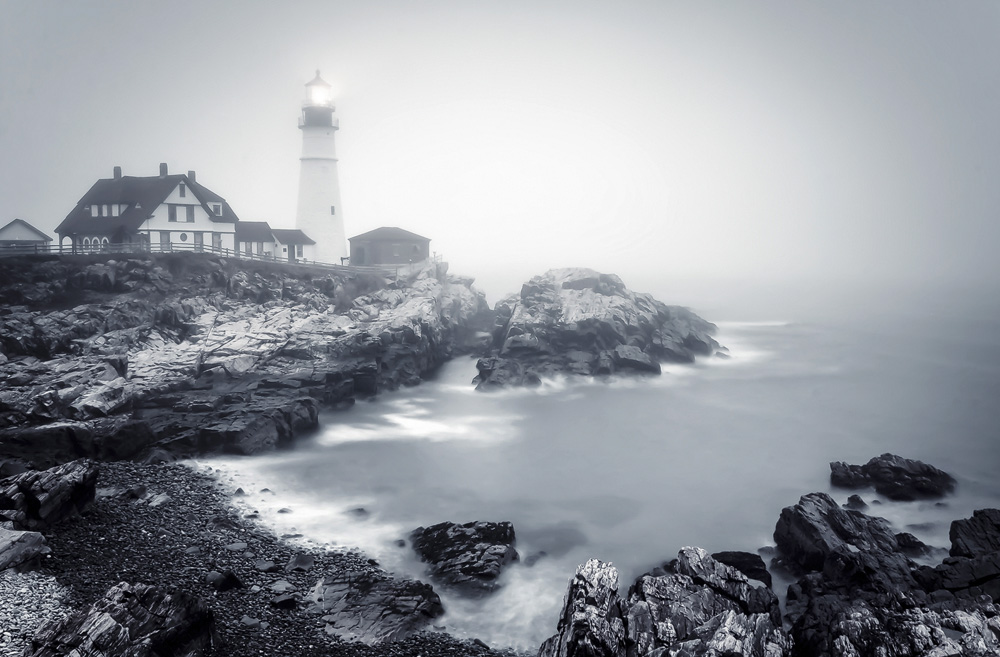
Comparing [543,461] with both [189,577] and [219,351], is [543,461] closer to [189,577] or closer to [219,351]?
[189,577]

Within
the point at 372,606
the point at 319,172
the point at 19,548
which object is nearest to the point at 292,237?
the point at 319,172

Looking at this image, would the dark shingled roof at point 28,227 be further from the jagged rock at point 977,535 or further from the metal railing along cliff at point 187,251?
the jagged rock at point 977,535

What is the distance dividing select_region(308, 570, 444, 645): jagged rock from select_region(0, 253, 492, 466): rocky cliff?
429 inches

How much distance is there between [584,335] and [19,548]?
3221 cm

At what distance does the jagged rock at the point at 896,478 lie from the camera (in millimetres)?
21656

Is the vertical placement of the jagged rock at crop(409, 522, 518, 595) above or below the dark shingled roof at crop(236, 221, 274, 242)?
below

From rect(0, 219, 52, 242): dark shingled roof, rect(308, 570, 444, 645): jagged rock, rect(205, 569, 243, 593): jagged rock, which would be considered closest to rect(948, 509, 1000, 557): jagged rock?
rect(308, 570, 444, 645): jagged rock

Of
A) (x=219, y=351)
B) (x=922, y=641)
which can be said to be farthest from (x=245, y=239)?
(x=922, y=641)

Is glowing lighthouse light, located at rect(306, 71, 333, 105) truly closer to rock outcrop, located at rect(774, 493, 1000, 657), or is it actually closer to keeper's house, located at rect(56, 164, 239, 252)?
keeper's house, located at rect(56, 164, 239, 252)

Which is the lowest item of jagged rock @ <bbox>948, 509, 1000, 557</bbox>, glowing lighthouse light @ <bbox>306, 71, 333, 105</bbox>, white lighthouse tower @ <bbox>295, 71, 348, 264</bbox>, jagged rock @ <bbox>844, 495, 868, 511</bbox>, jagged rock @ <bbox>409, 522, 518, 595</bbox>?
jagged rock @ <bbox>409, 522, 518, 595</bbox>

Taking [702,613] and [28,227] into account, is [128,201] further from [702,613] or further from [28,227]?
[702,613]

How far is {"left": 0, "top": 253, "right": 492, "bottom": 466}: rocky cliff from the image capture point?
80.2 ft

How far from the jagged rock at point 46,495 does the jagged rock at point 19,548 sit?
93 cm

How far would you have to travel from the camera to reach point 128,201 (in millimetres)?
43000
